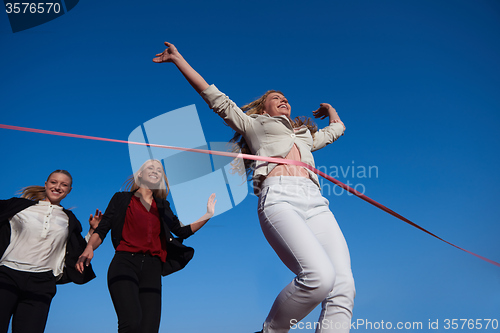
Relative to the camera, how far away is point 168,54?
3697 millimetres

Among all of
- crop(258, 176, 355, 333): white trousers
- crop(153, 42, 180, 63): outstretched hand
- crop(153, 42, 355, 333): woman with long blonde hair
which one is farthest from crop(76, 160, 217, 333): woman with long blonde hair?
crop(153, 42, 180, 63): outstretched hand

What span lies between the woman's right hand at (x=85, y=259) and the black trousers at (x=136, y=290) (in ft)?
0.89

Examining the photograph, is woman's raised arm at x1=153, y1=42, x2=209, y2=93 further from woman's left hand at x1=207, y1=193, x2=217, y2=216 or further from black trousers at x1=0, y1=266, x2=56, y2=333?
A: black trousers at x1=0, y1=266, x2=56, y2=333

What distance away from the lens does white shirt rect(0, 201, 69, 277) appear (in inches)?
165

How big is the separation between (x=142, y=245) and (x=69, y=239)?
3.26 ft

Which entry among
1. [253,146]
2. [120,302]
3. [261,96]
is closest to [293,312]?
[253,146]

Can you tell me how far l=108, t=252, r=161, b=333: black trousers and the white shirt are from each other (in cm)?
79

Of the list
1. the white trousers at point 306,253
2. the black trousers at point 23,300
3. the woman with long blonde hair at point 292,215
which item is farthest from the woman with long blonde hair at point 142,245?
the white trousers at point 306,253

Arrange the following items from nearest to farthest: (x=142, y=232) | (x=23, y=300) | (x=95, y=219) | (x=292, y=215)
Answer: (x=292, y=215)
(x=23, y=300)
(x=142, y=232)
(x=95, y=219)

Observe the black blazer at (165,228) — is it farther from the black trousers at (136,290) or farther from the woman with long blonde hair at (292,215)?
the woman with long blonde hair at (292,215)

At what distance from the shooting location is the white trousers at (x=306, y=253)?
9.10 ft

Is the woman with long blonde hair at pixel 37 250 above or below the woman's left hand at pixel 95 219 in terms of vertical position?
below

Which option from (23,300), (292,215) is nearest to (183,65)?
(292,215)

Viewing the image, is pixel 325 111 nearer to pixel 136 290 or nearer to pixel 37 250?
pixel 136 290
